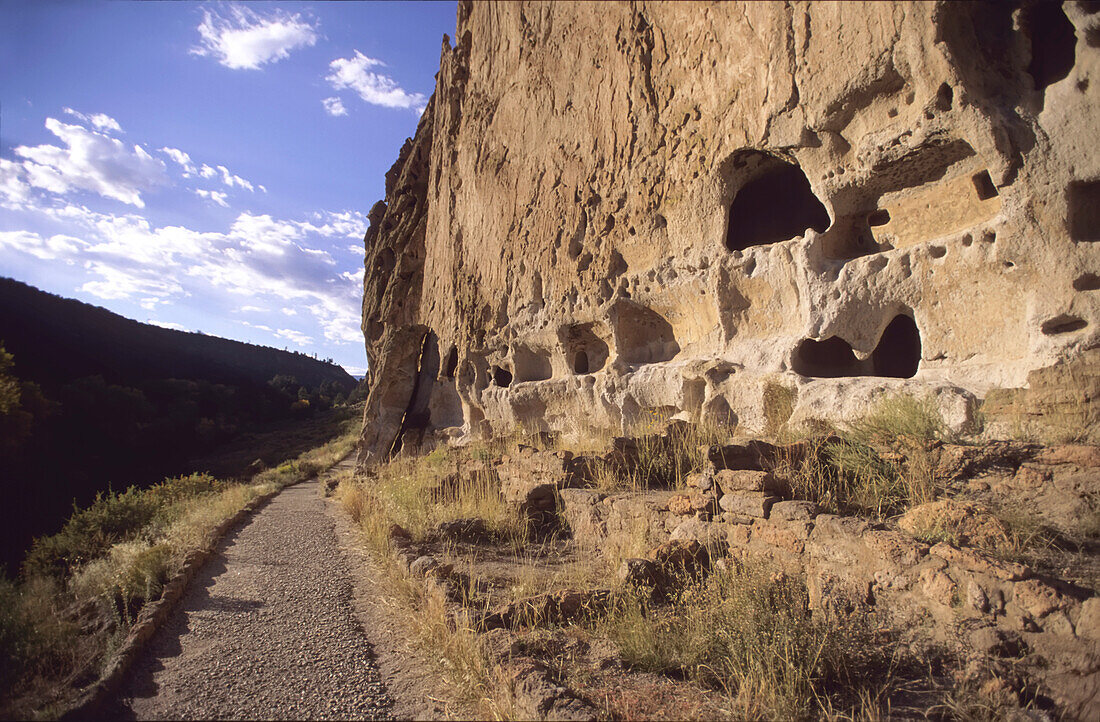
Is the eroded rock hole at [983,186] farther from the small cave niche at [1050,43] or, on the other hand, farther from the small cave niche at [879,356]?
the small cave niche at [879,356]

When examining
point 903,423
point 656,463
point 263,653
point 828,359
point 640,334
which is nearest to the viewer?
point 263,653

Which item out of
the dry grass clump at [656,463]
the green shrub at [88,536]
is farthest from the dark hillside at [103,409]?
the dry grass clump at [656,463]

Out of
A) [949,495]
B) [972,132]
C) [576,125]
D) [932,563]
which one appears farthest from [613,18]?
[932,563]

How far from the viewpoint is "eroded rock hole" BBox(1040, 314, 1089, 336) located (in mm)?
5355

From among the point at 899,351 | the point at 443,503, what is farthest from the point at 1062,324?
the point at 443,503

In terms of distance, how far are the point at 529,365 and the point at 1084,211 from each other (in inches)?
402

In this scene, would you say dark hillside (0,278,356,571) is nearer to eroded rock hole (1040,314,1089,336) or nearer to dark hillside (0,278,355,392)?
dark hillside (0,278,355,392)

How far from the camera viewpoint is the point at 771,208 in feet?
35.8

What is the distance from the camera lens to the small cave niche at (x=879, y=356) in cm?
861

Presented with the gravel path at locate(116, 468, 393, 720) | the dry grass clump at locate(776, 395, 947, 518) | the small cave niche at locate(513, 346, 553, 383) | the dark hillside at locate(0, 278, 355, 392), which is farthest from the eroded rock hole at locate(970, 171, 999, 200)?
the dark hillside at locate(0, 278, 355, 392)

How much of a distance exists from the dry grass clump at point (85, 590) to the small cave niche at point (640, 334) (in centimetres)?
750

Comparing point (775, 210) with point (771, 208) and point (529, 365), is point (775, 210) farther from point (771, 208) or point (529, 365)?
point (529, 365)

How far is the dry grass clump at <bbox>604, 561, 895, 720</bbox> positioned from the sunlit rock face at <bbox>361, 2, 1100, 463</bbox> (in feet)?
13.4

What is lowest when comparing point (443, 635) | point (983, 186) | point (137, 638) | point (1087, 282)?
point (137, 638)
